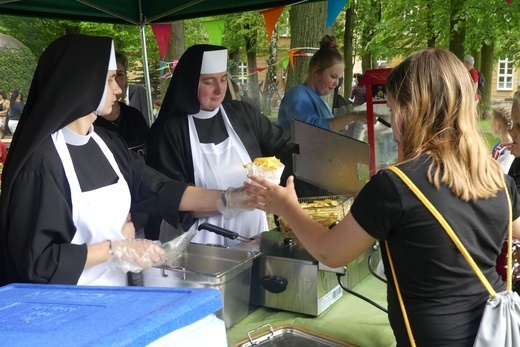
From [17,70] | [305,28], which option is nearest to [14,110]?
[17,70]

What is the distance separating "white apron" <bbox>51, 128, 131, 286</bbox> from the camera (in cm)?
151

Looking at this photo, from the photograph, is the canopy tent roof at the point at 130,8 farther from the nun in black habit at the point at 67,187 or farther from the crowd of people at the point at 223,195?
the nun in black habit at the point at 67,187

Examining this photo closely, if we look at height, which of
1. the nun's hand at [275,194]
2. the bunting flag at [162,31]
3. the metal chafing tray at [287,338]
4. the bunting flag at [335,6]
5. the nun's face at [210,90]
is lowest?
the metal chafing tray at [287,338]

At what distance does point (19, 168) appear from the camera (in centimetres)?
143

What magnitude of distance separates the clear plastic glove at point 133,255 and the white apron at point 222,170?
2.47 feet

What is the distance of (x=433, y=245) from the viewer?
113cm

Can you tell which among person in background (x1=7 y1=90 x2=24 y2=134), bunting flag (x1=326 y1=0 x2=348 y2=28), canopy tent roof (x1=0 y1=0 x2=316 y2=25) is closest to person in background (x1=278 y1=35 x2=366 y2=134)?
bunting flag (x1=326 y1=0 x2=348 y2=28)

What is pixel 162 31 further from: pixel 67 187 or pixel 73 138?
pixel 67 187

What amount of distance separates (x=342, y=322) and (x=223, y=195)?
71 cm

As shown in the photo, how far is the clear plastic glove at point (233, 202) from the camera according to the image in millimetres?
1995

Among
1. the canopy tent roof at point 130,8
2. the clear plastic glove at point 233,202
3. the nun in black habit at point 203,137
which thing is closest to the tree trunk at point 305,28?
the canopy tent roof at point 130,8

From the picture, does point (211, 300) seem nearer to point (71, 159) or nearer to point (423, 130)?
point (423, 130)

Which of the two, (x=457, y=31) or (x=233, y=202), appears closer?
(x=233, y=202)

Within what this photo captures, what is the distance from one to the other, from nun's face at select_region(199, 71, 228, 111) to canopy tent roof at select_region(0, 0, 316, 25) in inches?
53.5
